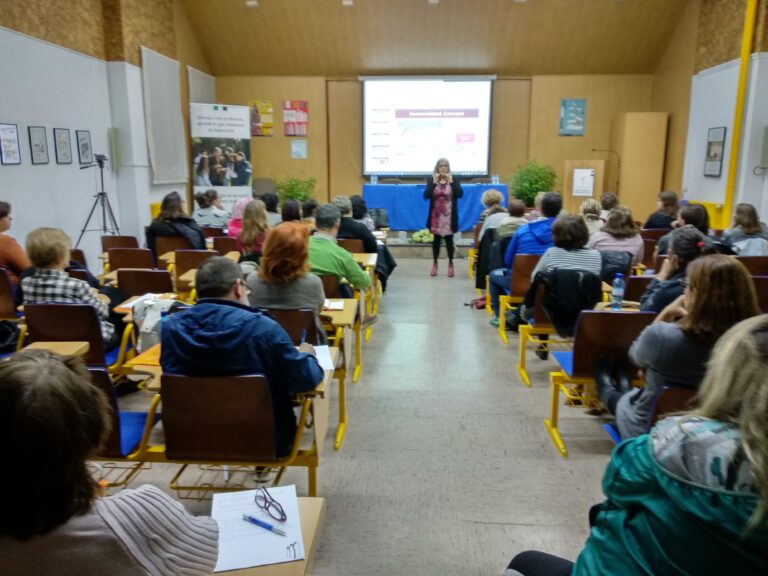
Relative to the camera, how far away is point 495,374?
4512 mm

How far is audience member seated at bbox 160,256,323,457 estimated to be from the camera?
2.16 metres

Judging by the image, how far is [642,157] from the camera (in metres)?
10.2

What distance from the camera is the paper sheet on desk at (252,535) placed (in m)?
1.42

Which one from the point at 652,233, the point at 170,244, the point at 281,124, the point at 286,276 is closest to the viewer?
the point at 286,276

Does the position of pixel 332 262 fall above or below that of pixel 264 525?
above

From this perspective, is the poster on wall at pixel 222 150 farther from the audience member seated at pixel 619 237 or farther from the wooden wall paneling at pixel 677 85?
the wooden wall paneling at pixel 677 85

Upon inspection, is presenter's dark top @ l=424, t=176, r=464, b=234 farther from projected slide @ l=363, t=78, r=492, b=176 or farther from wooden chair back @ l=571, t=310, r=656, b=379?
wooden chair back @ l=571, t=310, r=656, b=379

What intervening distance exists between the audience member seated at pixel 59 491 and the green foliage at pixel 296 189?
9847 millimetres

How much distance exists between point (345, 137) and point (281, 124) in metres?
1.19

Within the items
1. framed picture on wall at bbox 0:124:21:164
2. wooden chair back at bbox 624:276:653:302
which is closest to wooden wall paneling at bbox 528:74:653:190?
wooden chair back at bbox 624:276:653:302

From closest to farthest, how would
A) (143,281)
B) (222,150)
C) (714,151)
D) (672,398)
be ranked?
1. (672,398)
2. (143,281)
3. (714,151)
4. (222,150)

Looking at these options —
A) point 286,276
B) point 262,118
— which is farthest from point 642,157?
point 286,276

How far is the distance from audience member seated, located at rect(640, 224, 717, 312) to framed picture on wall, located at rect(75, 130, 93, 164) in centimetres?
669

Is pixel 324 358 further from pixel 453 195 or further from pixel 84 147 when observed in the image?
pixel 84 147
